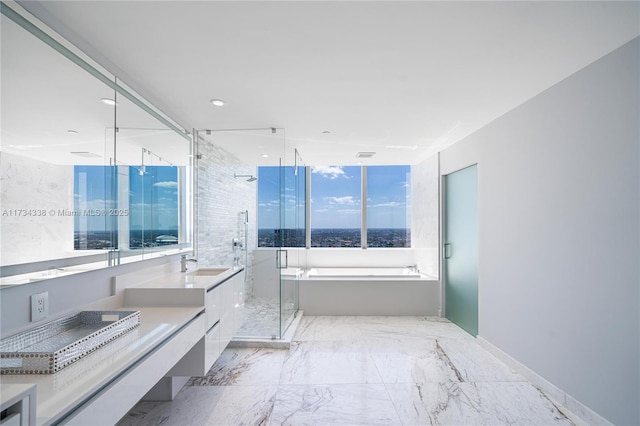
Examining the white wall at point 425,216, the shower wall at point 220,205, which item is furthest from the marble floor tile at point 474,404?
the white wall at point 425,216

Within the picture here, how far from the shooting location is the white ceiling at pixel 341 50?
162cm

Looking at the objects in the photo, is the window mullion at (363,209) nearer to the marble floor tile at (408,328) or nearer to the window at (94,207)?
the marble floor tile at (408,328)

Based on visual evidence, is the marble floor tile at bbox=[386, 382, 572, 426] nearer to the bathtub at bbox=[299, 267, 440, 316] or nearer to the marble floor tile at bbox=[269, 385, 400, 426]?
the marble floor tile at bbox=[269, 385, 400, 426]

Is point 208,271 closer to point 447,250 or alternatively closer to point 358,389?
point 358,389

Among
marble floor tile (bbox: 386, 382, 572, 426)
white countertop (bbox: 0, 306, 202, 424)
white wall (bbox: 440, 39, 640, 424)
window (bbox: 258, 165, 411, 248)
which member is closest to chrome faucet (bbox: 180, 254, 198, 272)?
white countertop (bbox: 0, 306, 202, 424)

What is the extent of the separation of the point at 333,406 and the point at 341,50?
97.0 inches

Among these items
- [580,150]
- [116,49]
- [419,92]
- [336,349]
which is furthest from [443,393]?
[116,49]

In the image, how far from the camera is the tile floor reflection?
2316 millimetres

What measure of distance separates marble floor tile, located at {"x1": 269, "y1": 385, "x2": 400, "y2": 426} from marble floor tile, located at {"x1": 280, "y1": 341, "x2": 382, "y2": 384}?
12 cm

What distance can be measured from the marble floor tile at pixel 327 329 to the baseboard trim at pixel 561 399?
1.59 metres

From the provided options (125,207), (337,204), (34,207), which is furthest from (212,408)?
(337,204)

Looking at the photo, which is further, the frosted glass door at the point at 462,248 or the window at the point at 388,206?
the window at the point at 388,206

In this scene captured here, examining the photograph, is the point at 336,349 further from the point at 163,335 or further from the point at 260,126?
the point at 260,126

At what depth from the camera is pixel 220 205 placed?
13.2ft
